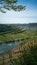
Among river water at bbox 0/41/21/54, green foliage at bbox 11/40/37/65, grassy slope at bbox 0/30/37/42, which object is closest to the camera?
green foliage at bbox 11/40/37/65

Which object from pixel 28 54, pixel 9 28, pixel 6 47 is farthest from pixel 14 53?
pixel 9 28

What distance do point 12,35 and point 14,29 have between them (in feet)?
0.43

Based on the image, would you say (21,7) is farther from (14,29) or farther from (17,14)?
(14,29)

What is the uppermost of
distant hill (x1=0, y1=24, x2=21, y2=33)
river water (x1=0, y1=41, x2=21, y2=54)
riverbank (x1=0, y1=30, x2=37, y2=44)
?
distant hill (x1=0, y1=24, x2=21, y2=33)

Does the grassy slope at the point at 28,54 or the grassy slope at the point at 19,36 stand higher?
the grassy slope at the point at 19,36

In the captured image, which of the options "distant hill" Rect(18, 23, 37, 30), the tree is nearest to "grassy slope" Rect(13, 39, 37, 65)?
"distant hill" Rect(18, 23, 37, 30)

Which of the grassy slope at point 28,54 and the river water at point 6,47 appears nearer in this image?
the grassy slope at point 28,54

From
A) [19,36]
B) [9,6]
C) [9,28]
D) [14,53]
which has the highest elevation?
[9,6]

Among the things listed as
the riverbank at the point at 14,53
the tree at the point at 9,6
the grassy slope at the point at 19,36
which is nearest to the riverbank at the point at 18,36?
the grassy slope at the point at 19,36

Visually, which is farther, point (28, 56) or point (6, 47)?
point (6, 47)

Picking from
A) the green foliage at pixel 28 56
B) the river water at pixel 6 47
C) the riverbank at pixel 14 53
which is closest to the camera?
the green foliage at pixel 28 56

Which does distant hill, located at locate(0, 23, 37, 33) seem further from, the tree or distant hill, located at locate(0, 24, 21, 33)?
the tree

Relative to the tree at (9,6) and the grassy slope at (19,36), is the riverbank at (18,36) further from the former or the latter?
the tree at (9,6)

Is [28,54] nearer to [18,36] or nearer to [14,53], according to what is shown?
[14,53]
